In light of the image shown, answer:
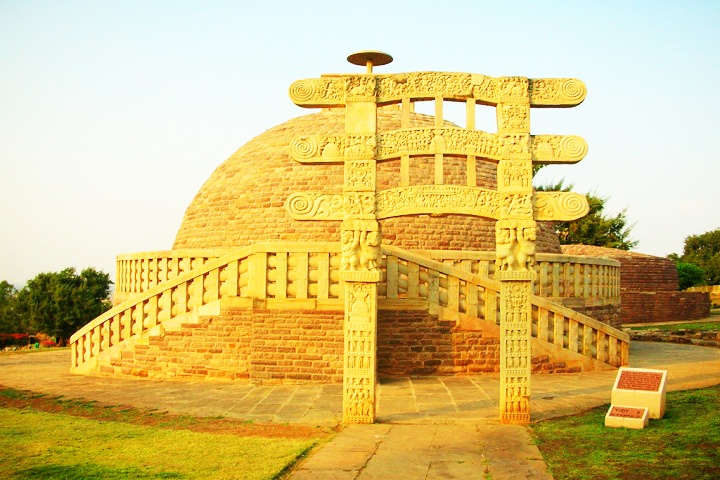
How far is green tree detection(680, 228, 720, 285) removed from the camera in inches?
2411

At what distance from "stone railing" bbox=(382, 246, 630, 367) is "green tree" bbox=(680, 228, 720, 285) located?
55.7 m

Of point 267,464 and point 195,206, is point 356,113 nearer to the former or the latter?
point 267,464

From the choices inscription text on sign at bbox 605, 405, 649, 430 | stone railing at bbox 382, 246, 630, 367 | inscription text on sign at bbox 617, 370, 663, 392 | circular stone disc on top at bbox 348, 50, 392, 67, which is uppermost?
circular stone disc on top at bbox 348, 50, 392, 67

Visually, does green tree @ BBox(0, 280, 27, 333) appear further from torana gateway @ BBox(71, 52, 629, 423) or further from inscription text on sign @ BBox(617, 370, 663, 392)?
inscription text on sign @ BBox(617, 370, 663, 392)

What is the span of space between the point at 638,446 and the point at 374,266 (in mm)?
3750

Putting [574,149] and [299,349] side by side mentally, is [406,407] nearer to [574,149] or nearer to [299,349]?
[299,349]

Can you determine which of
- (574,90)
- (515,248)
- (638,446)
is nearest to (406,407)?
(515,248)

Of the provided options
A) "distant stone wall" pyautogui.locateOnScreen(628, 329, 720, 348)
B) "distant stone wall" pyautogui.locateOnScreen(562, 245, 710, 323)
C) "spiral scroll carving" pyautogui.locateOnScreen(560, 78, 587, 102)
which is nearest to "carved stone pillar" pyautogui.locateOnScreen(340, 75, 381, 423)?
"spiral scroll carving" pyautogui.locateOnScreen(560, 78, 587, 102)

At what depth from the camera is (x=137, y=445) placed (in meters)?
7.42

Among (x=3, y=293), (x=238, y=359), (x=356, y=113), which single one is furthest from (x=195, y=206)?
(x=3, y=293)

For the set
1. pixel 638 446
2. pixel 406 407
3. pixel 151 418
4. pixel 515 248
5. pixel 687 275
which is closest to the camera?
pixel 638 446

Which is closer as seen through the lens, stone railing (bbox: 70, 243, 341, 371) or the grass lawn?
the grass lawn

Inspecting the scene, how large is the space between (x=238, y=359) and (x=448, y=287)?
4.10 m

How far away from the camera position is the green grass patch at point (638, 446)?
20.1ft
